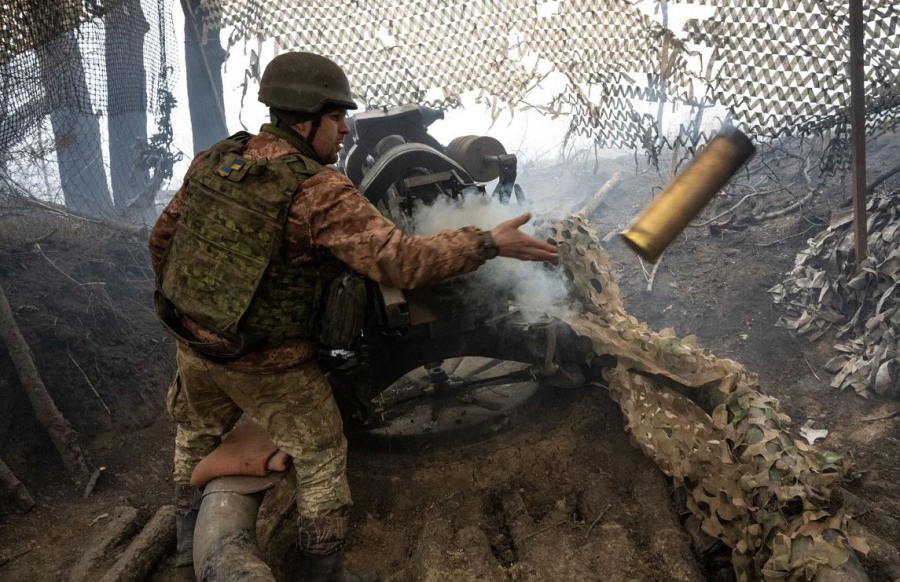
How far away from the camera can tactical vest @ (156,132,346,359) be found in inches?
101

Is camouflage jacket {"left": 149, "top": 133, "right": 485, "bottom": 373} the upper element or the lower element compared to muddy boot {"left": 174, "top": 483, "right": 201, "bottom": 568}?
upper

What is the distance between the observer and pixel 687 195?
9.23 ft

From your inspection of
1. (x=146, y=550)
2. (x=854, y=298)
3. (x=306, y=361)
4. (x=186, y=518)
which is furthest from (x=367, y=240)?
(x=854, y=298)

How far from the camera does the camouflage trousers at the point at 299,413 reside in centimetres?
283

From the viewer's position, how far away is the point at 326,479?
9.40 feet

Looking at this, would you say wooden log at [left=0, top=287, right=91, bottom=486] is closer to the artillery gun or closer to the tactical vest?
the artillery gun

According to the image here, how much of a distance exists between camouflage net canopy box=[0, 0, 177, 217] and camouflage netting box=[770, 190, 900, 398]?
248 inches

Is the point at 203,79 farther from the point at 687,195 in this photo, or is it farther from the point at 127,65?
the point at 687,195

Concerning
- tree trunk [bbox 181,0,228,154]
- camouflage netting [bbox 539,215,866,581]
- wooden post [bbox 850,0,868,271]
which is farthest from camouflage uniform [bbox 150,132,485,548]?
tree trunk [bbox 181,0,228,154]

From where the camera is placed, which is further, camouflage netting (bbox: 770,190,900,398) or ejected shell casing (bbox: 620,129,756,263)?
camouflage netting (bbox: 770,190,900,398)

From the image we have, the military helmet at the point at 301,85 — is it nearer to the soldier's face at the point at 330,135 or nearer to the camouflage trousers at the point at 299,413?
the soldier's face at the point at 330,135

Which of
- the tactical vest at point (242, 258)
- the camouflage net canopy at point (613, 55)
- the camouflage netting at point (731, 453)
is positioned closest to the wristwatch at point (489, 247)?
the tactical vest at point (242, 258)

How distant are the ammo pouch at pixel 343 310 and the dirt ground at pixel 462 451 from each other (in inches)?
46.7

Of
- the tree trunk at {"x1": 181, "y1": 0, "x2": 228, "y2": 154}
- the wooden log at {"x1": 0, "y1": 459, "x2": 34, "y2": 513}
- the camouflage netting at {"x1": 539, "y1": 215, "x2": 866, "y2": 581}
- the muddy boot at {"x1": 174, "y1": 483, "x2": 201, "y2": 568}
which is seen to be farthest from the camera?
the tree trunk at {"x1": 181, "y1": 0, "x2": 228, "y2": 154}
